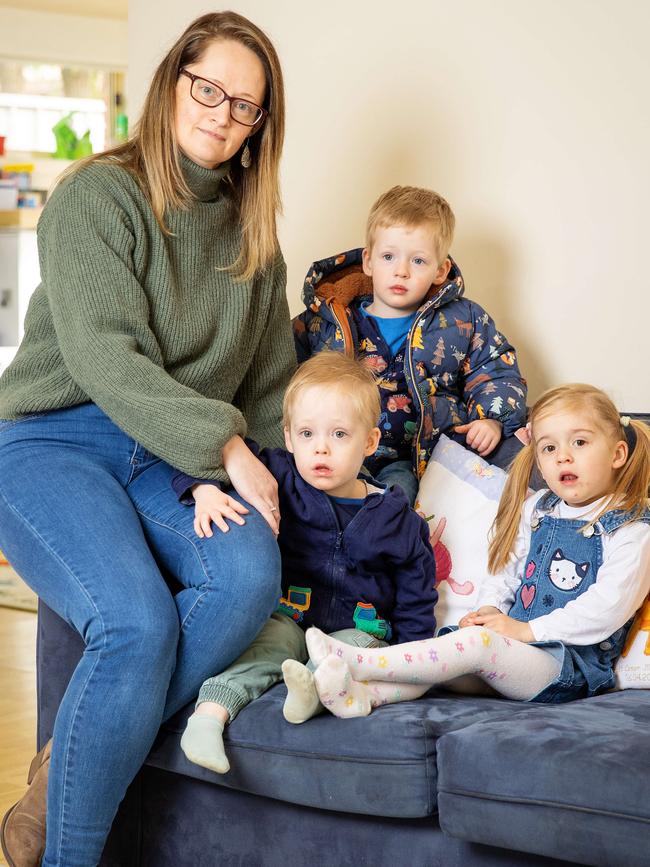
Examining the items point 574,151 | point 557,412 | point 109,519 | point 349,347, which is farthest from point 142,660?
point 574,151

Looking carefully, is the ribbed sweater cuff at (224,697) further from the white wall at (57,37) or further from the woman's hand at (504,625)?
the white wall at (57,37)

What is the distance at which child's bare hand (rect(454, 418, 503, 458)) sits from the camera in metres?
2.18

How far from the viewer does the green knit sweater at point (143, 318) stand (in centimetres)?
167

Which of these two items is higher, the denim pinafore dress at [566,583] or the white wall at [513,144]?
the white wall at [513,144]

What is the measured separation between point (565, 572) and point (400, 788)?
55cm

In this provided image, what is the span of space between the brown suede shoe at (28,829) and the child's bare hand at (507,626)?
73 cm

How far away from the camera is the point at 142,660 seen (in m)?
1.49

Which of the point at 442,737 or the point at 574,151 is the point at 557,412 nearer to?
the point at 442,737

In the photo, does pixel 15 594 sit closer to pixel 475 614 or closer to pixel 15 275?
pixel 15 275

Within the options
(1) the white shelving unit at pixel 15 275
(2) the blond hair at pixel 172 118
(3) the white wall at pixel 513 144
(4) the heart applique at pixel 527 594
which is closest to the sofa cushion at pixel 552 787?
(4) the heart applique at pixel 527 594

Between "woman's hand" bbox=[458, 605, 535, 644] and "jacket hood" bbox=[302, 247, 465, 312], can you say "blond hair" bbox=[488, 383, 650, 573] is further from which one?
"jacket hood" bbox=[302, 247, 465, 312]

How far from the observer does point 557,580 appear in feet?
5.91

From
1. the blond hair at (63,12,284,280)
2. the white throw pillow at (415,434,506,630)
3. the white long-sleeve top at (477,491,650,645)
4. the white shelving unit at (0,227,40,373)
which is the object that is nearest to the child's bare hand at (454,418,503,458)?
the white throw pillow at (415,434,506,630)

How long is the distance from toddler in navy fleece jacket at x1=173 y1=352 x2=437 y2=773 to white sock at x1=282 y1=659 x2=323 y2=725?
0.26 m
